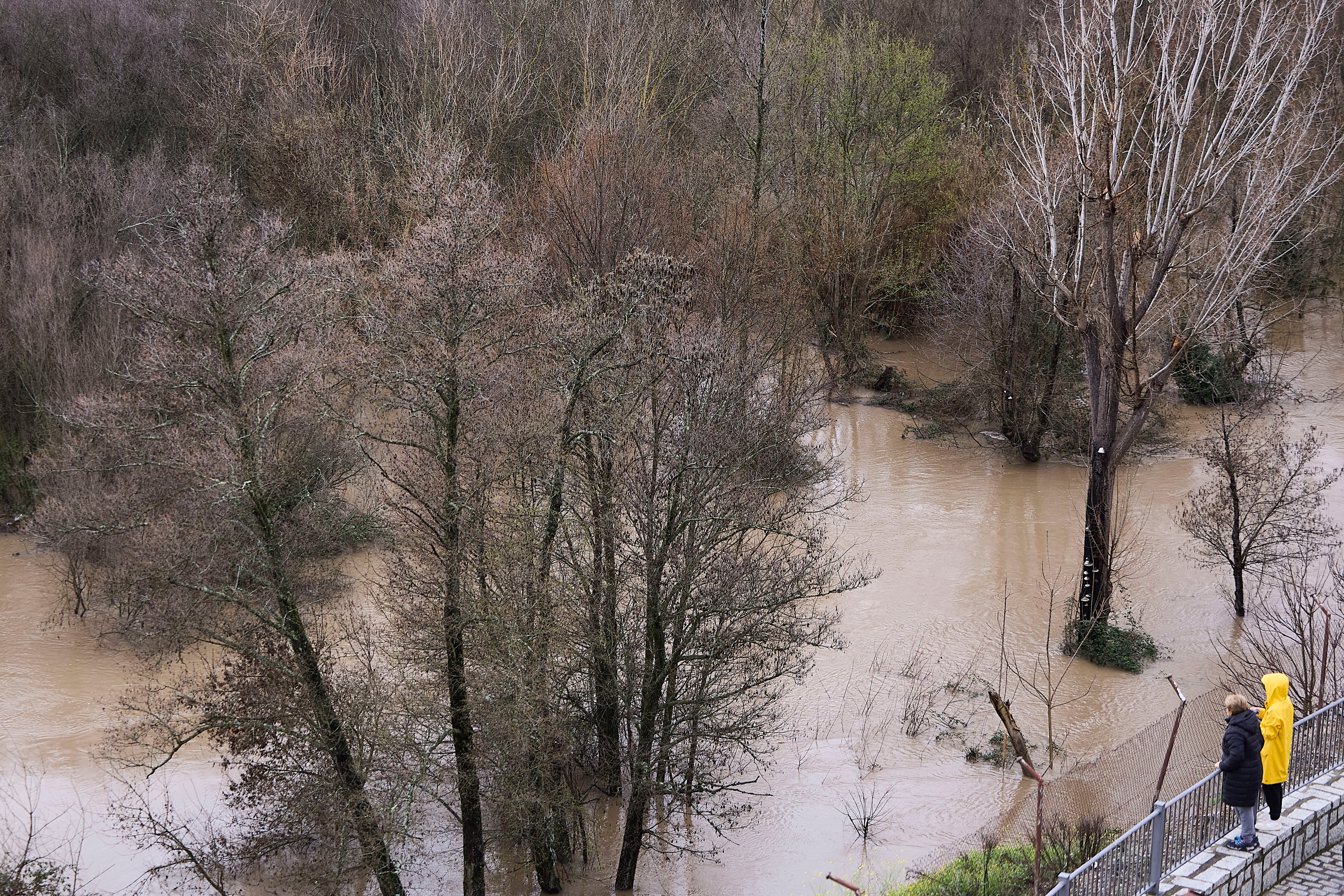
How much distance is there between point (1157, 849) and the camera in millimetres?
9336

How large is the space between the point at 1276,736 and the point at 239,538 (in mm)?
12686

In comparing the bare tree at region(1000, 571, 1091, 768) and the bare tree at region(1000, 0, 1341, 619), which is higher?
the bare tree at region(1000, 0, 1341, 619)

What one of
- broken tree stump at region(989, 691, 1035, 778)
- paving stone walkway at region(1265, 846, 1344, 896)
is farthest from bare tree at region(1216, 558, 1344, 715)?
broken tree stump at region(989, 691, 1035, 778)

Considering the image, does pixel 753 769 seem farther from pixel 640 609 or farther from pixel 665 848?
pixel 640 609

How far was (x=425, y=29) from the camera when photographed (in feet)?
103

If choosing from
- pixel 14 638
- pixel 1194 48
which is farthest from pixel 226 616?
pixel 1194 48

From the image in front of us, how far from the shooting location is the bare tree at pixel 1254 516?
67.7 feet

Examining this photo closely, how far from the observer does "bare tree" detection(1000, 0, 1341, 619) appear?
18.2m

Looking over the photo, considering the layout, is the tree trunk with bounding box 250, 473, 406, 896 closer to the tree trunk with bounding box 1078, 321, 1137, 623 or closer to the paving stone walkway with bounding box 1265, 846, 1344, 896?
the paving stone walkway with bounding box 1265, 846, 1344, 896

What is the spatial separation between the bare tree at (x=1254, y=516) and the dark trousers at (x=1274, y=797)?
11.3 m

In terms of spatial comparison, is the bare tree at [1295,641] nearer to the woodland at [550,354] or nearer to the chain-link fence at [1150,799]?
the woodland at [550,354]

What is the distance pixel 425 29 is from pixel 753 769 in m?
22.8

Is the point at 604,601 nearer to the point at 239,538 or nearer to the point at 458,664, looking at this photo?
the point at 458,664

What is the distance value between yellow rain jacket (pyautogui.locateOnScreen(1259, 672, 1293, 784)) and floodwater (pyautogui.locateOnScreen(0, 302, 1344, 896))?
6.30 m
